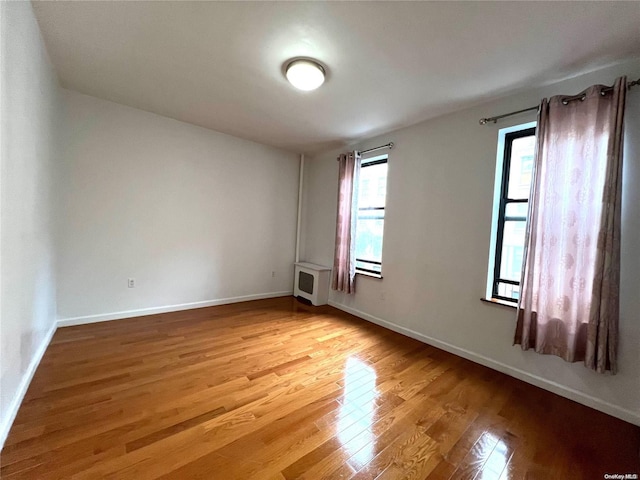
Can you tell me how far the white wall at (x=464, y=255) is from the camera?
1829 millimetres

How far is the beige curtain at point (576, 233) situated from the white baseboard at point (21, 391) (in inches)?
138

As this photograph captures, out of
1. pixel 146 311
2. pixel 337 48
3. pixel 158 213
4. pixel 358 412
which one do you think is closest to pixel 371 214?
pixel 337 48

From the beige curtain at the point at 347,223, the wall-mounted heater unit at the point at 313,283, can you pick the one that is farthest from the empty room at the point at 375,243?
the wall-mounted heater unit at the point at 313,283

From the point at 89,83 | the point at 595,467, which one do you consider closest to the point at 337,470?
the point at 595,467

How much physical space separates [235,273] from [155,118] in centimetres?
238

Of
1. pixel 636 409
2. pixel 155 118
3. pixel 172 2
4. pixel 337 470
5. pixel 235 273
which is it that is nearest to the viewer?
pixel 337 470

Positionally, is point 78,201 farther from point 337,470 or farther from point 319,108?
point 337,470

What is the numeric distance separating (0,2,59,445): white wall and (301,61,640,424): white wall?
3309 mm

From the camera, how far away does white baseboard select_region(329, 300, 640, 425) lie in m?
1.84

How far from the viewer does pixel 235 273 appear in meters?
4.15

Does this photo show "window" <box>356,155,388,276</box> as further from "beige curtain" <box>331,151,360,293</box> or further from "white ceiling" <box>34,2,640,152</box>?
"white ceiling" <box>34,2,640,152</box>

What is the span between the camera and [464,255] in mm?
2693

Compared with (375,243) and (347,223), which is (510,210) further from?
(347,223)

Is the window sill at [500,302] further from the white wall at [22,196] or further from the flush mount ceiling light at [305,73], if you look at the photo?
the white wall at [22,196]
